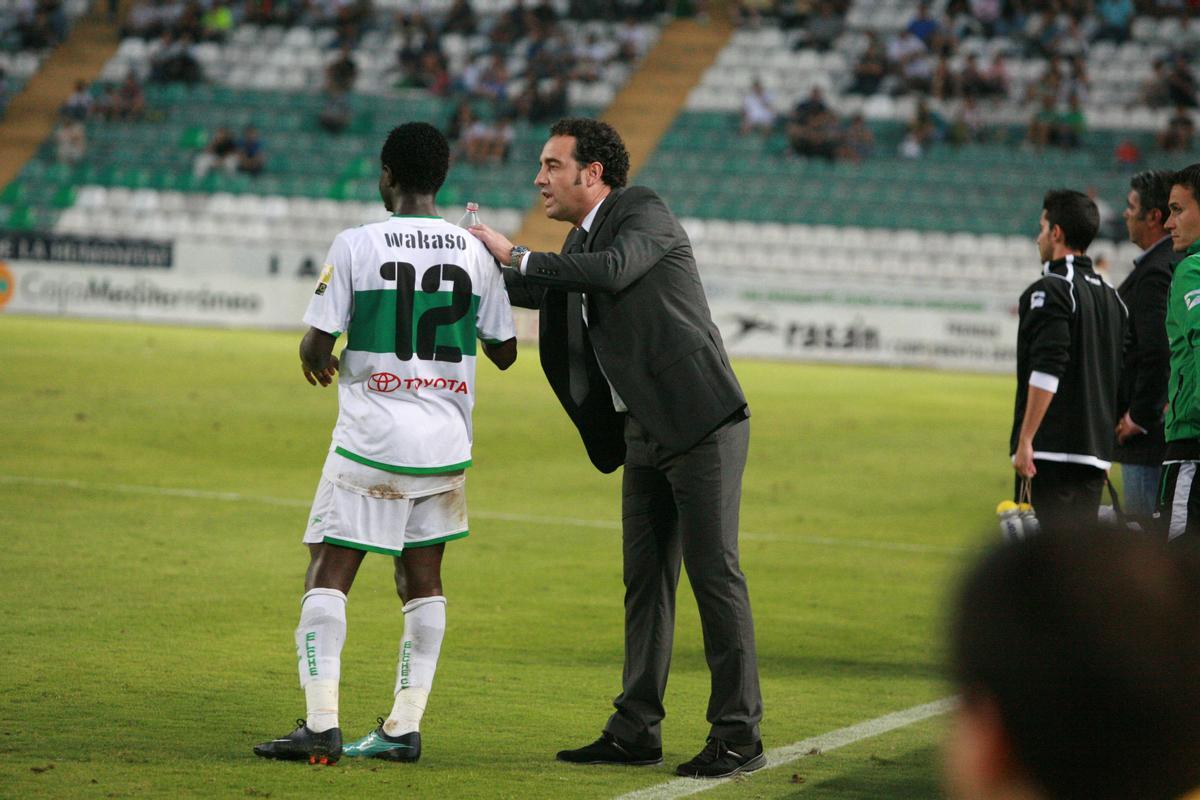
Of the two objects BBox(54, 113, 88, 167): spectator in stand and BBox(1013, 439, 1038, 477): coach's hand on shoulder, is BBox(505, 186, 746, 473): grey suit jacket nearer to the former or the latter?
BBox(1013, 439, 1038, 477): coach's hand on shoulder

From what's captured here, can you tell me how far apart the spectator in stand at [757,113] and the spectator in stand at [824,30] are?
7.29 feet

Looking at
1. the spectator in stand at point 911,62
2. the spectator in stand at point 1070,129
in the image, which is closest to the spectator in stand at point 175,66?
the spectator in stand at point 911,62

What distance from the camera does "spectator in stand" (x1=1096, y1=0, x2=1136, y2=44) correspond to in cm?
3444

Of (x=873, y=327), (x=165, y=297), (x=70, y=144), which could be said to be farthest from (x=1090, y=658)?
(x=70, y=144)

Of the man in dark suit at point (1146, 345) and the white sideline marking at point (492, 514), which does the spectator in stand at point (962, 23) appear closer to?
the white sideline marking at point (492, 514)

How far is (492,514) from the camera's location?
1190 centimetres

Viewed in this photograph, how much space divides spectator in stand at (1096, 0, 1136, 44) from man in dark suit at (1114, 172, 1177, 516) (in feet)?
95.2

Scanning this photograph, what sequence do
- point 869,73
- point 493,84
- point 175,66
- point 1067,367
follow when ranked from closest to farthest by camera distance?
point 1067,367 → point 869,73 → point 493,84 → point 175,66

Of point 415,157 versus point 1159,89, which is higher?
point 1159,89

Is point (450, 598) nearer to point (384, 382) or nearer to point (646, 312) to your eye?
point (384, 382)

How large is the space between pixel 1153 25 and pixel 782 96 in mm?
8049

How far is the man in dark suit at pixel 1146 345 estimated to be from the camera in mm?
7242

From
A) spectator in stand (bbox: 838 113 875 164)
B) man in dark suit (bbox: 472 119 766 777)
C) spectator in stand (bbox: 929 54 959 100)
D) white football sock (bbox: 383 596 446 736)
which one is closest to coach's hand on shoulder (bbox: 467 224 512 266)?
man in dark suit (bbox: 472 119 766 777)

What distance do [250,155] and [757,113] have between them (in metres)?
11.6
